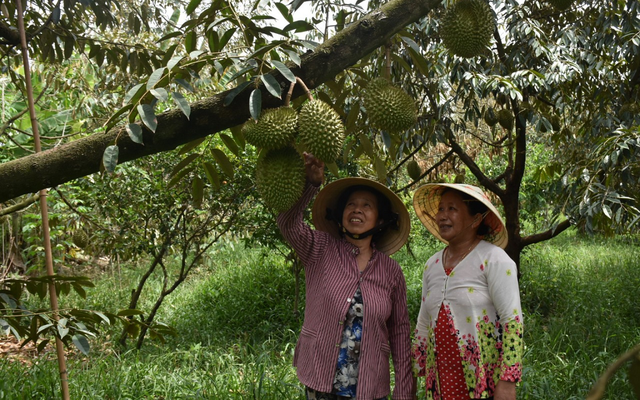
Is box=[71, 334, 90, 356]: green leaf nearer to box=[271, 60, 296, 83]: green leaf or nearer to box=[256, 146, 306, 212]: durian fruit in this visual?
box=[256, 146, 306, 212]: durian fruit

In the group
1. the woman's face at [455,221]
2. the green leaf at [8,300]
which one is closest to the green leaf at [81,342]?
the green leaf at [8,300]

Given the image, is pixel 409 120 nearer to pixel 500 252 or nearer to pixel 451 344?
pixel 500 252

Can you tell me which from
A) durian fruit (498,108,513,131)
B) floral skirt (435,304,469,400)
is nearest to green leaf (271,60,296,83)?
floral skirt (435,304,469,400)

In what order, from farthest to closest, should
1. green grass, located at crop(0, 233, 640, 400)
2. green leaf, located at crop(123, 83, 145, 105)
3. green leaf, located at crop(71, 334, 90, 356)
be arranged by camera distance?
green grass, located at crop(0, 233, 640, 400)
green leaf, located at crop(71, 334, 90, 356)
green leaf, located at crop(123, 83, 145, 105)

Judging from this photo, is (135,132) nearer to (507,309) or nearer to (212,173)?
(212,173)

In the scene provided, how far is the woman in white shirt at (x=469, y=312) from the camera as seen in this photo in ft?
5.70

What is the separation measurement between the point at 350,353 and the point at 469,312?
1.37 ft

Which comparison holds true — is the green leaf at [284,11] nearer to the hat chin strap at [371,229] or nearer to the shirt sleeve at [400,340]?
the hat chin strap at [371,229]

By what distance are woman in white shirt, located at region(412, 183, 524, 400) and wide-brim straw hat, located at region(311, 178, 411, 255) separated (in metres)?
0.14

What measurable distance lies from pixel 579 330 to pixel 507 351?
2.69 m

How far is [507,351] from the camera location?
67.4 inches

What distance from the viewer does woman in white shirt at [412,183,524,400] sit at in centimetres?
174

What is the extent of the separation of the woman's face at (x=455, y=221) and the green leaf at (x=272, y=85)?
0.93 m

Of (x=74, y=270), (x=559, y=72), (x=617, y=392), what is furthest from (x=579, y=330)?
(x=74, y=270)
